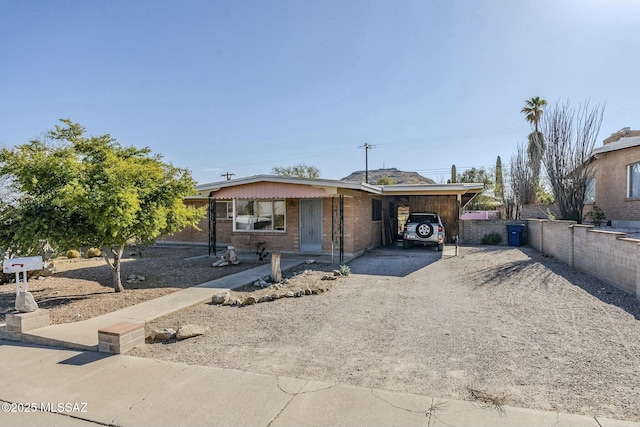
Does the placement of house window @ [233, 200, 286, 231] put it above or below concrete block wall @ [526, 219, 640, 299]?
above

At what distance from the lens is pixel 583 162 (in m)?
15.0

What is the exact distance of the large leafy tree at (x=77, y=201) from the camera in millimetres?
6902

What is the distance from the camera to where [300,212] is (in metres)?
14.5

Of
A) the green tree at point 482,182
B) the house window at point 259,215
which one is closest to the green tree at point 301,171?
the green tree at point 482,182

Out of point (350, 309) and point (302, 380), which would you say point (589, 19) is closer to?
point (350, 309)

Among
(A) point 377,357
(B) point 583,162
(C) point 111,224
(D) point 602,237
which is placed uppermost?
(B) point 583,162

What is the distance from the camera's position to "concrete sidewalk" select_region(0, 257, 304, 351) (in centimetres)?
514

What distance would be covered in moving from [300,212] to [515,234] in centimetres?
1068

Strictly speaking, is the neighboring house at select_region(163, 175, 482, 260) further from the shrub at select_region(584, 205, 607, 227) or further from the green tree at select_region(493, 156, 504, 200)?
the green tree at select_region(493, 156, 504, 200)

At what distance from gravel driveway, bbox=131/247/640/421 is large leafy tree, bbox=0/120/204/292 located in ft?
7.84

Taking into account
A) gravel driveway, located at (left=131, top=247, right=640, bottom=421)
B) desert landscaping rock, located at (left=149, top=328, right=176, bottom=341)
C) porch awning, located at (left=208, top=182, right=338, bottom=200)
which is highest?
porch awning, located at (left=208, top=182, right=338, bottom=200)

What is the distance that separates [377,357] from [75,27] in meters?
10.5

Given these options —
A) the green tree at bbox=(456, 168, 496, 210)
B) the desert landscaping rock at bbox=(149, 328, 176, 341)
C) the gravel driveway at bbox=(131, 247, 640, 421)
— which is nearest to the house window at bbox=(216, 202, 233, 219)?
the gravel driveway at bbox=(131, 247, 640, 421)

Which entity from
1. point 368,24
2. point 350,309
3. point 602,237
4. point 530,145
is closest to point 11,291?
point 350,309
